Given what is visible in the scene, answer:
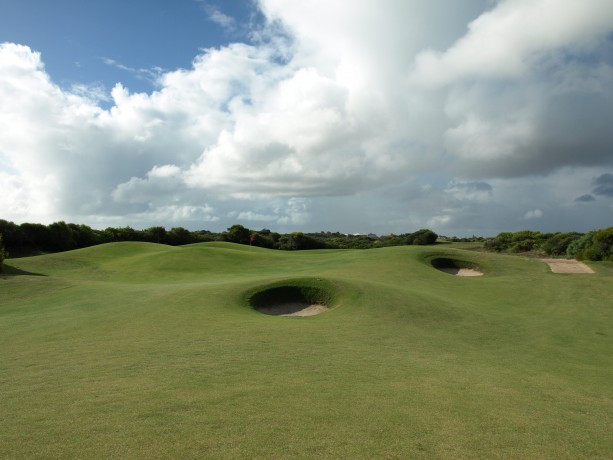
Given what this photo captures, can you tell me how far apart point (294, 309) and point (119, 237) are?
2519 inches

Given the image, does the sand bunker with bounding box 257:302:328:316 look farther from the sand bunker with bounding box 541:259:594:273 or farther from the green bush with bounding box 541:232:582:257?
the green bush with bounding box 541:232:582:257

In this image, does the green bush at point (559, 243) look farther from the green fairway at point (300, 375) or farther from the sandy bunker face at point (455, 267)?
the green fairway at point (300, 375)

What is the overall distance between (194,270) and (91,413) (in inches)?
1209

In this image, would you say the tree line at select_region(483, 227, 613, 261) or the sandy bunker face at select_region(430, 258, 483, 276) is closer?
the sandy bunker face at select_region(430, 258, 483, 276)

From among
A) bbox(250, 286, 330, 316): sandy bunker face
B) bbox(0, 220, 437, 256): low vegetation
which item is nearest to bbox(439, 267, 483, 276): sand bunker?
bbox(250, 286, 330, 316): sandy bunker face

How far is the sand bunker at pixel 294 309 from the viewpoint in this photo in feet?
69.9

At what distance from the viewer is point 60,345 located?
1241 cm

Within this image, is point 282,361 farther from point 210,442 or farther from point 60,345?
point 60,345

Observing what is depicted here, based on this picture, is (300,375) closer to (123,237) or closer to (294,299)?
(294,299)

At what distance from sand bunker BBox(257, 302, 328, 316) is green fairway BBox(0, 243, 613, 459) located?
0.93 m

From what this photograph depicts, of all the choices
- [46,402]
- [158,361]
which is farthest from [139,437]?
[158,361]

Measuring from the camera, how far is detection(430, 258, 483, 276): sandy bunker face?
35.5 m

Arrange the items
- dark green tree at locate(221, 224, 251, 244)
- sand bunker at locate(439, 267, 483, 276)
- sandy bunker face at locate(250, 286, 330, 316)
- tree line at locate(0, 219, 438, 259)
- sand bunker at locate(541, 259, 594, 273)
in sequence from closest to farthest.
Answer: sandy bunker face at locate(250, 286, 330, 316) → sand bunker at locate(541, 259, 594, 273) → sand bunker at locate(439, 267, 483, 276) → tree line at locate(0, 219, 438, 259) → dark green tree at locate(221, 224, 251, 244)

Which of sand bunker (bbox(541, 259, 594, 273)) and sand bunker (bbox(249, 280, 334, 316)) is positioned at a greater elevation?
sand bunker (bbox(541, 259, 594, 273))
